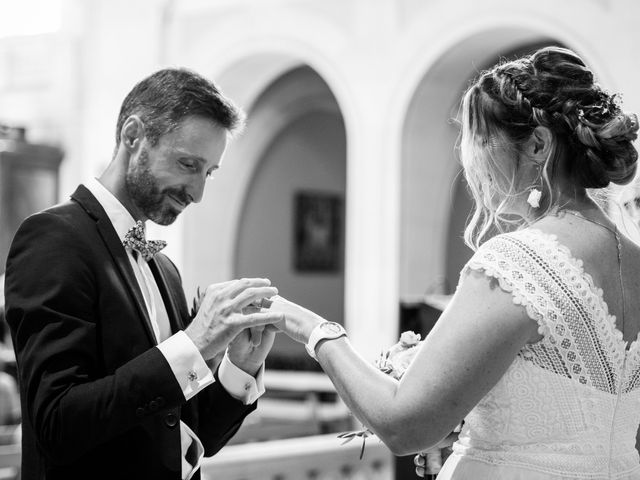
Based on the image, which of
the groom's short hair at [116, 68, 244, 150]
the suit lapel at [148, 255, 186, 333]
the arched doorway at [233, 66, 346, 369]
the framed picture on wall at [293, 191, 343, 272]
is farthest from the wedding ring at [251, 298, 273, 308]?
the framed picture on wall at [293, 191, 343, 272]

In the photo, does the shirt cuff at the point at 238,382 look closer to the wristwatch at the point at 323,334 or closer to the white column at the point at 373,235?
the wristwatch at the point at 323,334

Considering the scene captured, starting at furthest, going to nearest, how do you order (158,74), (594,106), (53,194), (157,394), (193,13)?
(53,194), (193,13), (158,74), (157,394), (594,106)

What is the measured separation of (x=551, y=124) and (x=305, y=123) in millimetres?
10462

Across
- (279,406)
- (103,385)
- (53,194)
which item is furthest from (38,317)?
(53,194)

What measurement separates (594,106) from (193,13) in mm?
8974

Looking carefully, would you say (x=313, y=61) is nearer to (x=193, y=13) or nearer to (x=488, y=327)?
(x=193, y=13)

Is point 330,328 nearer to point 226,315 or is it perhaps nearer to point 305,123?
point 226,315

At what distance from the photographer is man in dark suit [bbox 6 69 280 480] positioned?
6.51 ft

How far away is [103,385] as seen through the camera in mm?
1981

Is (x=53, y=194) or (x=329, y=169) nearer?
(x=53, y=194)

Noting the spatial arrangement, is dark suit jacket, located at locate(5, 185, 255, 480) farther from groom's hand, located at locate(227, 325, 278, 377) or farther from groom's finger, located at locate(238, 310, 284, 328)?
groom's hand, located at locate(227, 325, 278, 377)

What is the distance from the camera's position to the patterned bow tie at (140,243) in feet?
7.59

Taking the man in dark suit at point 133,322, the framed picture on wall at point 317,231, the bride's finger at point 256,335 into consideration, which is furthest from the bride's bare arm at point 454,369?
the framed picture on wall at point 317,231

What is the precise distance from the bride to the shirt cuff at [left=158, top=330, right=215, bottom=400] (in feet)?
0.88
